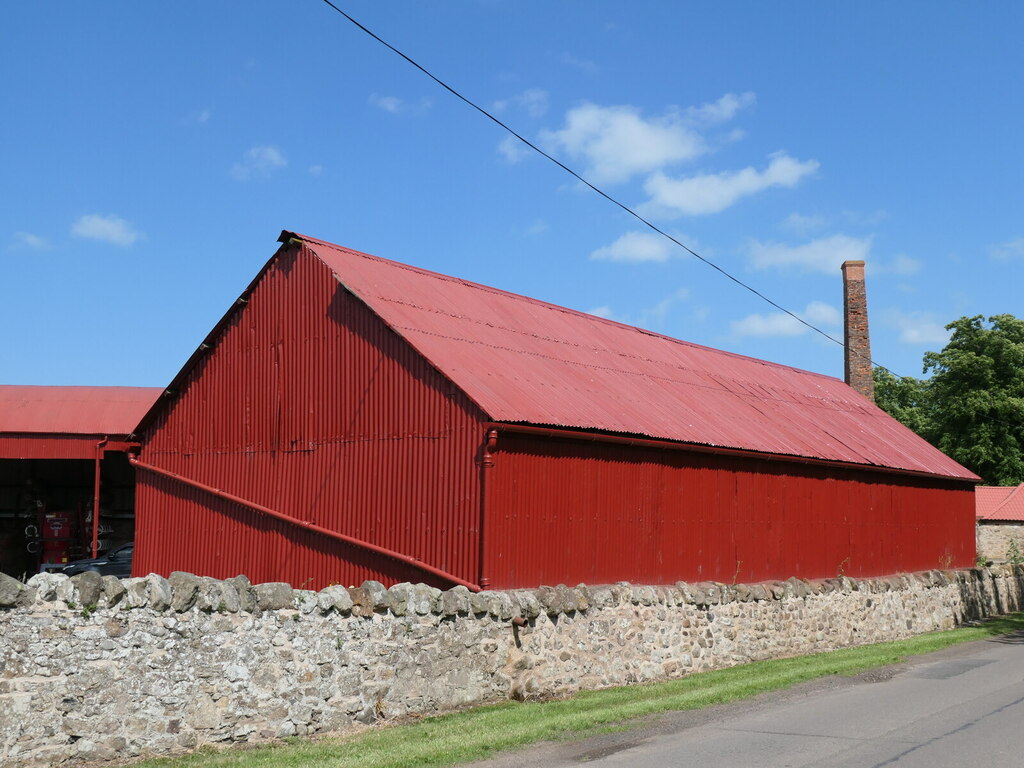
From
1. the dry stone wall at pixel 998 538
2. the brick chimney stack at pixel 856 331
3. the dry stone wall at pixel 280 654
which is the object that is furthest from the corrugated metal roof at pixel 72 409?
the dry stone wall at pixel 998 538

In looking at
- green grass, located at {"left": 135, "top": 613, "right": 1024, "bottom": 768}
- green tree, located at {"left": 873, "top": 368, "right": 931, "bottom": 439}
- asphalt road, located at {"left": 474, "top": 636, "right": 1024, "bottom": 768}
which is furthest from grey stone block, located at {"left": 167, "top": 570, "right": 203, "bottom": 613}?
green tree, located at {"left": 873, "top": 368, "right": 931, "bottom": 439}

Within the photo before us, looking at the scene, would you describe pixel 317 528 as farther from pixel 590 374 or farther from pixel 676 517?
pixel 676 517

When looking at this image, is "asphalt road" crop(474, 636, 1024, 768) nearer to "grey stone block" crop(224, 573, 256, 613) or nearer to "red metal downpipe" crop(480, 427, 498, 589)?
"grey stone block" crop(224, 573, 256, 613)

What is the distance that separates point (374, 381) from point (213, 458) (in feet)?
15.9

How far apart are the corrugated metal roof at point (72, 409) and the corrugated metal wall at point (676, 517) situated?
2034cm

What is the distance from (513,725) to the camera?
40.9ft

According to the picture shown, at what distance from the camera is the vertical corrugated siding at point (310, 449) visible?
55.5 ft

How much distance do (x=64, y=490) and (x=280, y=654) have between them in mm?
30445

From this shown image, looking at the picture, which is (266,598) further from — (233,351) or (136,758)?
(233,351)

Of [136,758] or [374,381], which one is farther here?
[374,381]

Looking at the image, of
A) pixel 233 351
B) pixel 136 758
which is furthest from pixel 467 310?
pixel 136 758

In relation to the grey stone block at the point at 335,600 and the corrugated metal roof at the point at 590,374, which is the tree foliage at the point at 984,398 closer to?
the corrugated metal roof at the point at 590,374

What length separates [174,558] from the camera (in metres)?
21.5

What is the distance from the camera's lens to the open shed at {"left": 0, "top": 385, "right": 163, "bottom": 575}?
35.1m
